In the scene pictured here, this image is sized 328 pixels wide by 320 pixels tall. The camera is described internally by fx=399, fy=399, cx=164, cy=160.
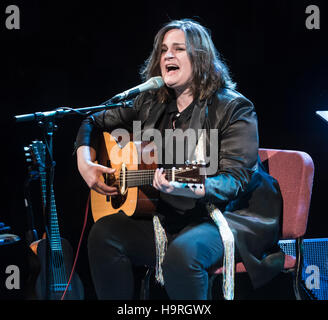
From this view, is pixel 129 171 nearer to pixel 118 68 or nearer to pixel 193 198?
pixel 193 198

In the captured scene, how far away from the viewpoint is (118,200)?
2232 millimetres

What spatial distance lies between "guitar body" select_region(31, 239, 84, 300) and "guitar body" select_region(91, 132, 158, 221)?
49 cm

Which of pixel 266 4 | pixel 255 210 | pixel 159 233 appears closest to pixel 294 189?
pixel 255 210

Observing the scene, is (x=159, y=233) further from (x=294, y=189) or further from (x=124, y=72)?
(x=124, y=72)

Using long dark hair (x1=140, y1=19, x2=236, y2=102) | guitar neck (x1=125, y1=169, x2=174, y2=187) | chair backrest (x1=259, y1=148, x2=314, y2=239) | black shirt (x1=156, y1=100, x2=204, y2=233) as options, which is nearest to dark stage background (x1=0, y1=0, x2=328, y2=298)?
long dark hair (x1=140, y1=19, x2=236, y2=102)

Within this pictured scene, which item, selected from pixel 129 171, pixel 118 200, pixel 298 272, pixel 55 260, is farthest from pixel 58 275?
pixel 298 272

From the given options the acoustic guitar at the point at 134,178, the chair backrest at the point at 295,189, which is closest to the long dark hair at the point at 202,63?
the acoustic guitar at the point at 134,178

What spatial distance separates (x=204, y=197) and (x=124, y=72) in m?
1.68

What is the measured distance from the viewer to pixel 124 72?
123 inches

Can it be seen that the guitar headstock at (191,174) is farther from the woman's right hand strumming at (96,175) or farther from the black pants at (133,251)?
the woman's right hand strumming at (96,175)

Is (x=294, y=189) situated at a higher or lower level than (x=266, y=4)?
lower

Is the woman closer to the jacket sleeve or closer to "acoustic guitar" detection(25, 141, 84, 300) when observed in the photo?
the jacket sleeve

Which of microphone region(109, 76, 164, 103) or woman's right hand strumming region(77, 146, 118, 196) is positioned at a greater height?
microphone region(109, 76, 164, 103)

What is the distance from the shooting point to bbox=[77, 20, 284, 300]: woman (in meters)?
1.77
